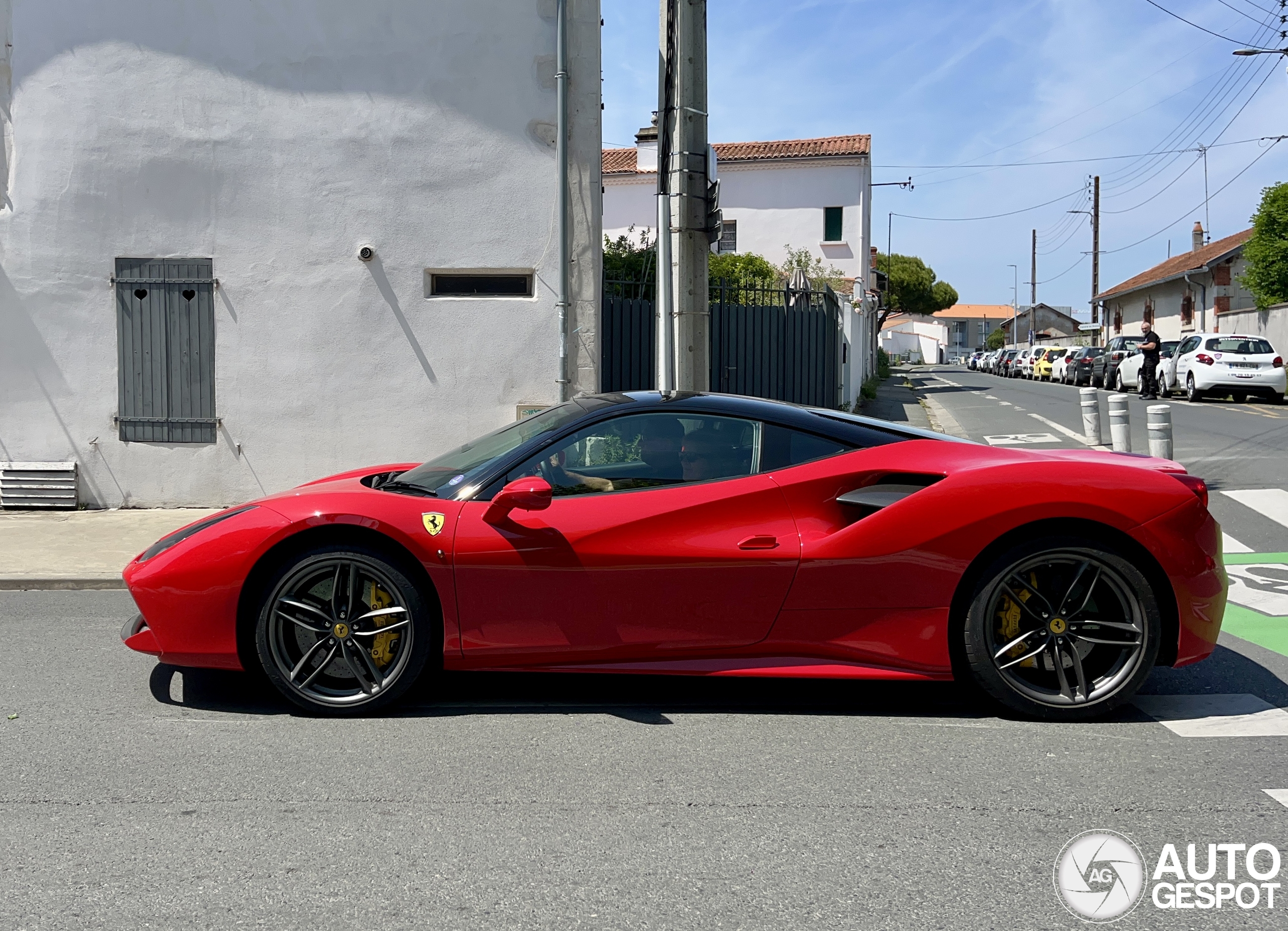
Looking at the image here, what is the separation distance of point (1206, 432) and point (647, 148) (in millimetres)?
23472

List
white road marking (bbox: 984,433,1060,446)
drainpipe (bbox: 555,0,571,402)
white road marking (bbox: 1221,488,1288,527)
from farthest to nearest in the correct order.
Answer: white road marking (bbox: 984,433,1060,446), drainpipe (bbox: 555,0,571,402), white road marking (bbox: 1221,488,1288,527)

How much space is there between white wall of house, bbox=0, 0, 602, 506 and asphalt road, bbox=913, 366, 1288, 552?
17.6 ft

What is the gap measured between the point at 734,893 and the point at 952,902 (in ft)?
1.84

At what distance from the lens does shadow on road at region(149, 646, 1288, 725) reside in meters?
4.59

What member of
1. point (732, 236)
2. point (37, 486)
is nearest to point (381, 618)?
point (37, 486)

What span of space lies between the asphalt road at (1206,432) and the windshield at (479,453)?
6.13 m

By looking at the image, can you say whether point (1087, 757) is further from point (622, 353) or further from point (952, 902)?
point (622, 353)

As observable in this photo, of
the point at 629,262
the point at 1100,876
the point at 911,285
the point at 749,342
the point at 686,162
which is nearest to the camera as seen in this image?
the point at 1100,876

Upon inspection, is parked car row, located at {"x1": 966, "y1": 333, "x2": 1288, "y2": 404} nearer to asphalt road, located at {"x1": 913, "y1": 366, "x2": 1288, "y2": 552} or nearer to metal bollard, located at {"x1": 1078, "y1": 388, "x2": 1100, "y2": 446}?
asphalt road, located at {"x1": 913, "y1": 366, "x2": 1288, "y2": 552}

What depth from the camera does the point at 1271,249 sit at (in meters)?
35.7

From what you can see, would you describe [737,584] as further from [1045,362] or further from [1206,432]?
[1045,362]

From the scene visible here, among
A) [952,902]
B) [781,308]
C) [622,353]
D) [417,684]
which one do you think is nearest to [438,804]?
[417,684]

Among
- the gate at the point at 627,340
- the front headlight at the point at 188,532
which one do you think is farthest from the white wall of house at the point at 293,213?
the front headlight at the point at 188,532

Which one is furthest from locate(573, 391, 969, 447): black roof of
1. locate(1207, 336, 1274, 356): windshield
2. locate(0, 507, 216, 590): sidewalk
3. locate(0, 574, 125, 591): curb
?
locate(1207, 336, 1274, 356): windshield
